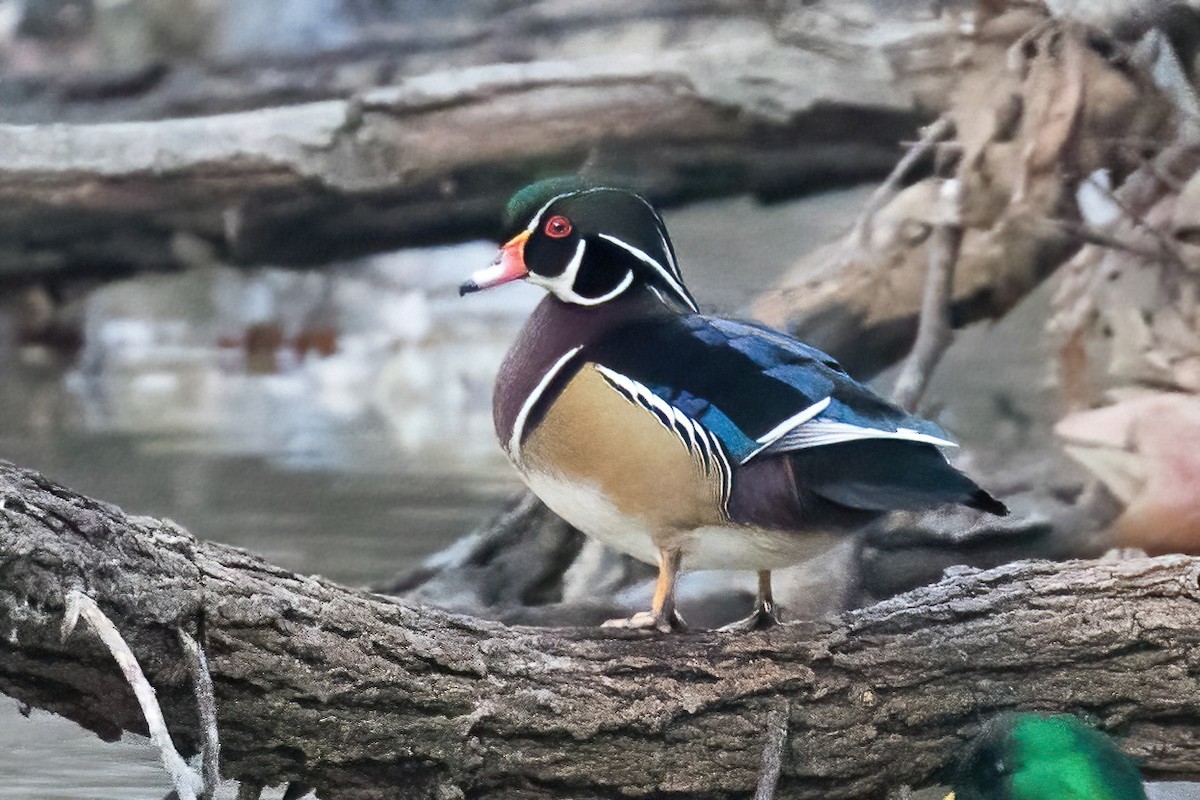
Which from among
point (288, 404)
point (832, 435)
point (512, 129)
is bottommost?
point (832, 435)

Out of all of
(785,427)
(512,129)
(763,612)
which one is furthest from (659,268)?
(512,129)

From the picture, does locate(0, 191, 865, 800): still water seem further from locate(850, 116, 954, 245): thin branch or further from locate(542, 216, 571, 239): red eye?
locate(542, 216, 571, 239): red eye

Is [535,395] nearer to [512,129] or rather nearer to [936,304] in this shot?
[936,304]

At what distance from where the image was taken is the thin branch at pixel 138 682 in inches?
25.8

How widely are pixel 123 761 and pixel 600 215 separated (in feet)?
2.10

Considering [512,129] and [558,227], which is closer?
[558,227]

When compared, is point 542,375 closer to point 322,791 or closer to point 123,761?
point 322,791

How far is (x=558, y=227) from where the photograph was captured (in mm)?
880

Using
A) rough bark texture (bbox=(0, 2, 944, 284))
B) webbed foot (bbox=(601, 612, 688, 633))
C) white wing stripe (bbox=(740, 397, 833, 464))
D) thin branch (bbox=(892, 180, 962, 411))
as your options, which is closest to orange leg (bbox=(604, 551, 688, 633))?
webbed foot (bbox=(601, 612, 688, 633))

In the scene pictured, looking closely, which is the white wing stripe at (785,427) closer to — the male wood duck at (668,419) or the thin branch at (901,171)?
the male wood duck at (668,419)

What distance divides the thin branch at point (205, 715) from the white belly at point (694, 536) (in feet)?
0.86

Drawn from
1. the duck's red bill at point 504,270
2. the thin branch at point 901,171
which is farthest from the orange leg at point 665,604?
the thin branch at point 901,171

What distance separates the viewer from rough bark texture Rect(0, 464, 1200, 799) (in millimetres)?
709

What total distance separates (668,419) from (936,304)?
2.95ft
